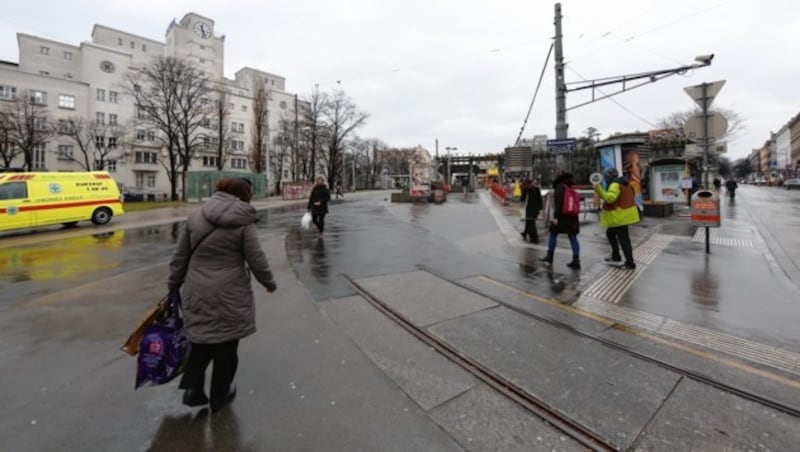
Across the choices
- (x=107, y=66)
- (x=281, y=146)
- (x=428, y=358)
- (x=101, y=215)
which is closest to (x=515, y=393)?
(x=428, y=358)

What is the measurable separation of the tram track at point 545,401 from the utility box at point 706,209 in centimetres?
605

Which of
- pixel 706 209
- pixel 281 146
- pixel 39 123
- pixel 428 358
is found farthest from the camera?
pixel 281 146

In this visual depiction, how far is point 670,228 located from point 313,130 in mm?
42851

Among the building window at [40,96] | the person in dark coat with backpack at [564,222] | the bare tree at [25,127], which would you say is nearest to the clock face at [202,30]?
the building window at [40,96]

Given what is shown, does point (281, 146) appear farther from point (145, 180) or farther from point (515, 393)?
point (515, 393)

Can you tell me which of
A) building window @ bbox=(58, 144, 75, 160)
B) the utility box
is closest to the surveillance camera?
the utility box

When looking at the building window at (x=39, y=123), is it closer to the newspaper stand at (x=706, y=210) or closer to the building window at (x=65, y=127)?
the building window at (x=65, y=127)

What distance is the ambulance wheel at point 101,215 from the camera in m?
14.5

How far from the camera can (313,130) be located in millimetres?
47375

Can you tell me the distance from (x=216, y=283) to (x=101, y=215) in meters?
16.3

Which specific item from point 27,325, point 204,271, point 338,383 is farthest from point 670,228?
point 27,325

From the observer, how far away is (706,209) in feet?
25.6

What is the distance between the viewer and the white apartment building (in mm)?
43656

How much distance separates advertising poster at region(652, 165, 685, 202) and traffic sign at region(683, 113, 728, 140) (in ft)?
35.0
